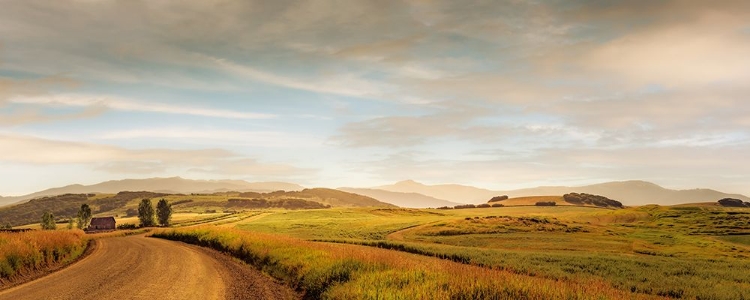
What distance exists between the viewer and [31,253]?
21.6 m

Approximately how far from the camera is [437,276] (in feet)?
47.4

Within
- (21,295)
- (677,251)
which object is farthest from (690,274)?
(21,295)

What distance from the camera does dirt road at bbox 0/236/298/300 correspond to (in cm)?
1452

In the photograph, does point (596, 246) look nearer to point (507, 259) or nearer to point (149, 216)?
point (507, 259)

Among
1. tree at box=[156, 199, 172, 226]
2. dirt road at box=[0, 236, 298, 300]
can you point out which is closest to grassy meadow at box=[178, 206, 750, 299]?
dirt road at box=[0, 236, 298, 300]

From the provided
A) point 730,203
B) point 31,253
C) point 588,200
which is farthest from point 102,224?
point 730,203

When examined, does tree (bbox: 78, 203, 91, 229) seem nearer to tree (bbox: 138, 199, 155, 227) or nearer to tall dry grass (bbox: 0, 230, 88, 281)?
tree (bbox: 138, 199, 155, 227)

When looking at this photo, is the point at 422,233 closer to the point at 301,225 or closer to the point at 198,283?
the point at 301,225

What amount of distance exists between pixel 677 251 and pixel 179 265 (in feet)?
197

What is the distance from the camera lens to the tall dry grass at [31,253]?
1916cm

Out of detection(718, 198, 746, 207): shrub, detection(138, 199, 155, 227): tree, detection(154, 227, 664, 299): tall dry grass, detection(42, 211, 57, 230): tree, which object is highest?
detection(718, 198, 746, 207): shrub

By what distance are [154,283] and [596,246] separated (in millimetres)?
56467

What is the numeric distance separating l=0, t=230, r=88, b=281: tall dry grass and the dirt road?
1.48 m

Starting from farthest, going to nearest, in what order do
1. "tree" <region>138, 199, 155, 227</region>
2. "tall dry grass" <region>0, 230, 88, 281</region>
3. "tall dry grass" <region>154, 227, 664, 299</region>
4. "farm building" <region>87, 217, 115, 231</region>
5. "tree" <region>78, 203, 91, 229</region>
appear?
"tree" <region>78, 203, 91, 229</region> → "tree" <region>138, 199, 155, 227</region> → "farm building" <region>87, 217, 115, 231</region> → "tall dry grass" <region>0, 230, 88, 281</region> → "tall dry grass" <region>154, 227, 664, 299</region>
